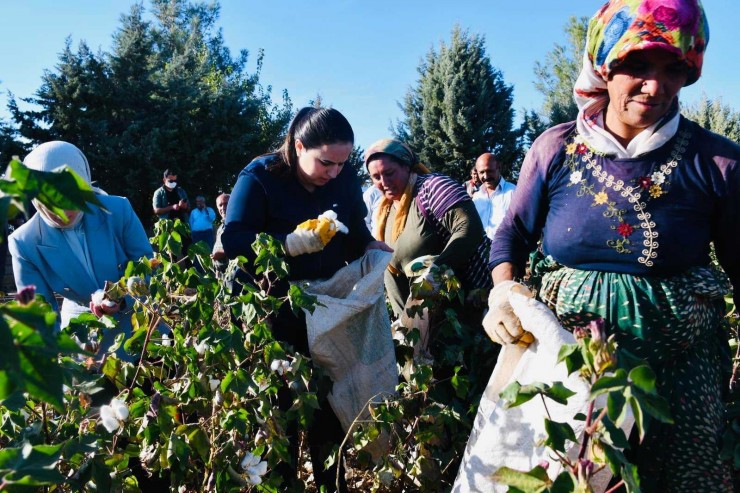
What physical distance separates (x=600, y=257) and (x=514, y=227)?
0.94 ft

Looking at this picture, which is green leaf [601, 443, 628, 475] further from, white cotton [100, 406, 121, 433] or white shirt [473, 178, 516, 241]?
white shirt [473, 178, 516, 241]

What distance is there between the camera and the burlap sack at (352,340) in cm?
216

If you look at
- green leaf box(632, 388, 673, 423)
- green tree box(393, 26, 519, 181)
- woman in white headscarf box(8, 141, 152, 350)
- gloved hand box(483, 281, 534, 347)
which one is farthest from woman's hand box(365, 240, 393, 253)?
green tree box(393, 26, 519, 181)

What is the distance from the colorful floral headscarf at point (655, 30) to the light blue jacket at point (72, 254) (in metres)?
1.75

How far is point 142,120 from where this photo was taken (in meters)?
Answer: 21.9

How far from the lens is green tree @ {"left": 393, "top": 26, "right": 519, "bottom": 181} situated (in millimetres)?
19000

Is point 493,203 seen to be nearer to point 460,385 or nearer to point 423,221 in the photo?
point 423,221

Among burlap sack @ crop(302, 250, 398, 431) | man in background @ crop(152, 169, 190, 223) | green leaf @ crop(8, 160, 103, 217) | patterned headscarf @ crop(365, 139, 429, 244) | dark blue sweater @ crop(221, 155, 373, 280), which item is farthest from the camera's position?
man in background @ crop(152, 169, 190, 223)

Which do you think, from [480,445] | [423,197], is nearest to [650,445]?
[480,445]

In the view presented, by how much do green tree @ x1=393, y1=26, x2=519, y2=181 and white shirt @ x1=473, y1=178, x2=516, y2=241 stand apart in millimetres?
12227

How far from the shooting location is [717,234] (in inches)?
58.8

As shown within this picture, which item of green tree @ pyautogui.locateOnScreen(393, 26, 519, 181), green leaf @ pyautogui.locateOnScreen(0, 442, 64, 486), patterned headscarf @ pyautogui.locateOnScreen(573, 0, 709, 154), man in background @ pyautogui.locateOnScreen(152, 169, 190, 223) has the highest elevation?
green tree @ pyautogui.locateOnScreen(393, 26, 519, 181)

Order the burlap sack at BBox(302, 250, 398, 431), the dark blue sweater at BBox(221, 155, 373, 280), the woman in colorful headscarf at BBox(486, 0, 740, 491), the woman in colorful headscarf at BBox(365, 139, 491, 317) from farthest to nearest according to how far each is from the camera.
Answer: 1. the woman in colorful headscarf at BBox(365, 139, 491, 317)
2. the dark blue sweater at BBox(221, 155, 373, 280)
3. the burlap sack at BBox(302, 250, 398, 431)
4. the woman in colorful headscarf at BBox(486, 0, 740, 491)

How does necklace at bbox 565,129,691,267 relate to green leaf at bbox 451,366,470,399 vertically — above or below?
above
